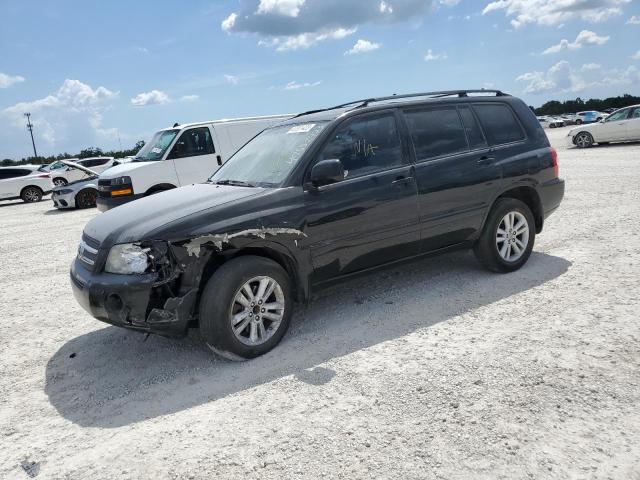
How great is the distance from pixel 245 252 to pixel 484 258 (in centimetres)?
263

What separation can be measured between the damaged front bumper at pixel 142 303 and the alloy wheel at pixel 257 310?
337mm

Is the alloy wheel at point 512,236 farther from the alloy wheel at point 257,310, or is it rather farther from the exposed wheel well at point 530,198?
the alloy wheel at point 257,310

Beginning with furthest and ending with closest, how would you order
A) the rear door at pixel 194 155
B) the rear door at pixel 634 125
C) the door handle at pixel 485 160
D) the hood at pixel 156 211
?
the rear door at pixel 634 125, the rear door at pixel 194 155, the door handle at pixel 485 160, the hood at pixel 156 211

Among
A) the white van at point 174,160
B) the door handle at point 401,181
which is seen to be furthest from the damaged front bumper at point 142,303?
the white van at point 174,160

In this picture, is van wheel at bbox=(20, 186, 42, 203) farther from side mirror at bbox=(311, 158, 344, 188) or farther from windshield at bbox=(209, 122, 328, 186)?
side mirror at bbox=(311, 158, 344, 188)

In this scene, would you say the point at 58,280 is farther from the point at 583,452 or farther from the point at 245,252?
the point at 583,452

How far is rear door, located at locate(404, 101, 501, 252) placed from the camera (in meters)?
4.91

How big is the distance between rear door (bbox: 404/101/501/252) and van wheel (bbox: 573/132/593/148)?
19052 millimetres

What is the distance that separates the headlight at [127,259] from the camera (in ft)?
12.4

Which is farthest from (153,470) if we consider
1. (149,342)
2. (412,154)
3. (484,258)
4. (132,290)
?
(484,258)

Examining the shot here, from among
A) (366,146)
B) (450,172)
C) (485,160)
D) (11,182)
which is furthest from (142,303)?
(11,182)

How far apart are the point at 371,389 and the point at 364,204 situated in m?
1.66

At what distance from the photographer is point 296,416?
125 inches

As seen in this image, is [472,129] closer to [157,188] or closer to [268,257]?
[268,257]
